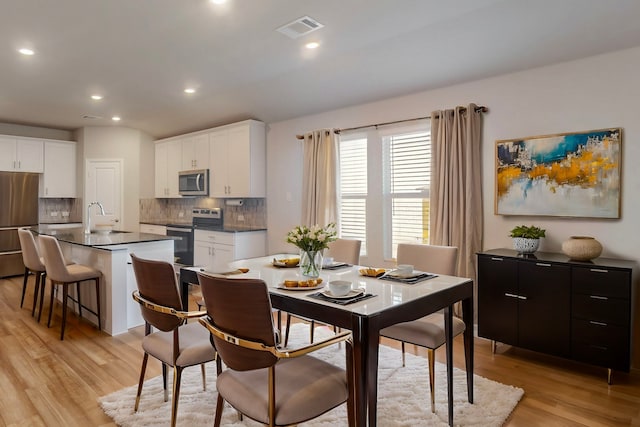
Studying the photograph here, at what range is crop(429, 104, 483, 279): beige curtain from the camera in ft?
12.0

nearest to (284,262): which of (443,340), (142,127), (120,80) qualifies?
(443,340)

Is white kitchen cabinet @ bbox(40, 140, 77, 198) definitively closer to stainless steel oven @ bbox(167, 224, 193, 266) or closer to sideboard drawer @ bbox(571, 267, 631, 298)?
stainless steel oven @ bbox(167, 224, 193, 266)

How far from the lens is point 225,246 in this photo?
5.47 metres

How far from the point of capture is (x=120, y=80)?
440cm

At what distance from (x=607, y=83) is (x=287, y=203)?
12.1 ft

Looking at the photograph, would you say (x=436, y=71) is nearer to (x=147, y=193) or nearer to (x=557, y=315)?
(x=557, y=315)

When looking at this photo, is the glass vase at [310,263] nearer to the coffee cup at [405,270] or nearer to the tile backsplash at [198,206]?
the coffee cup at [405,270]

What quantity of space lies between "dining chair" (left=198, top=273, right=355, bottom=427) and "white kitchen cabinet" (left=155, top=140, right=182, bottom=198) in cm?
537

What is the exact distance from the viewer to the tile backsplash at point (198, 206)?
588 cm

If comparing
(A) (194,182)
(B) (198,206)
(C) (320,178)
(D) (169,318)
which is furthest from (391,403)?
(B) (198,206)

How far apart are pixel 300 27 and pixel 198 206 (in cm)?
447

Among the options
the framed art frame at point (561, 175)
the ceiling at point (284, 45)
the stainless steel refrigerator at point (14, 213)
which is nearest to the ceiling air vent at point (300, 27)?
the ceiling at point (284, 45)

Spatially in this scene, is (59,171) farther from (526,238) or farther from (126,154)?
(526,238)

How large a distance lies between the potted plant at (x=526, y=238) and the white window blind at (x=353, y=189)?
1742mm
